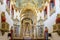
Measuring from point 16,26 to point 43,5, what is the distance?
176 inches

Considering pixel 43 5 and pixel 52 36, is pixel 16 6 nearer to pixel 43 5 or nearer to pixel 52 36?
pixel 43 5

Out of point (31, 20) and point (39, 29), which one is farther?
point (31, 20)

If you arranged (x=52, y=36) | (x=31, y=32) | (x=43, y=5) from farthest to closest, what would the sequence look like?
(x=31, y=32) → (x=43, y=5) → (x=52, y=36)

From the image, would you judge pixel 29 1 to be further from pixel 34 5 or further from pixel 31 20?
pixel 31 20

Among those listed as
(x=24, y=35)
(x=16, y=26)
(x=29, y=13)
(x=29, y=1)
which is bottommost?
(x=24, y=35)

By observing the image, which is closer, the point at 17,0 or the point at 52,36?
the point at 52,36

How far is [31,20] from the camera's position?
21.3 metres

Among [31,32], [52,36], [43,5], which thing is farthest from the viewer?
[31,32]

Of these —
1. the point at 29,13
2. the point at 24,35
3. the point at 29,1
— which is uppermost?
the point at 29,1

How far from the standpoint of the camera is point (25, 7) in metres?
20.7

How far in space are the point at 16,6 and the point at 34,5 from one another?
2.43 metres

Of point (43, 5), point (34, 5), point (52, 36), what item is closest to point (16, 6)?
point (34, 5)

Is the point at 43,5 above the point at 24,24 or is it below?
above

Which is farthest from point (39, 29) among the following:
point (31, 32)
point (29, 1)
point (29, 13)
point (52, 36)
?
point (52, 36)
